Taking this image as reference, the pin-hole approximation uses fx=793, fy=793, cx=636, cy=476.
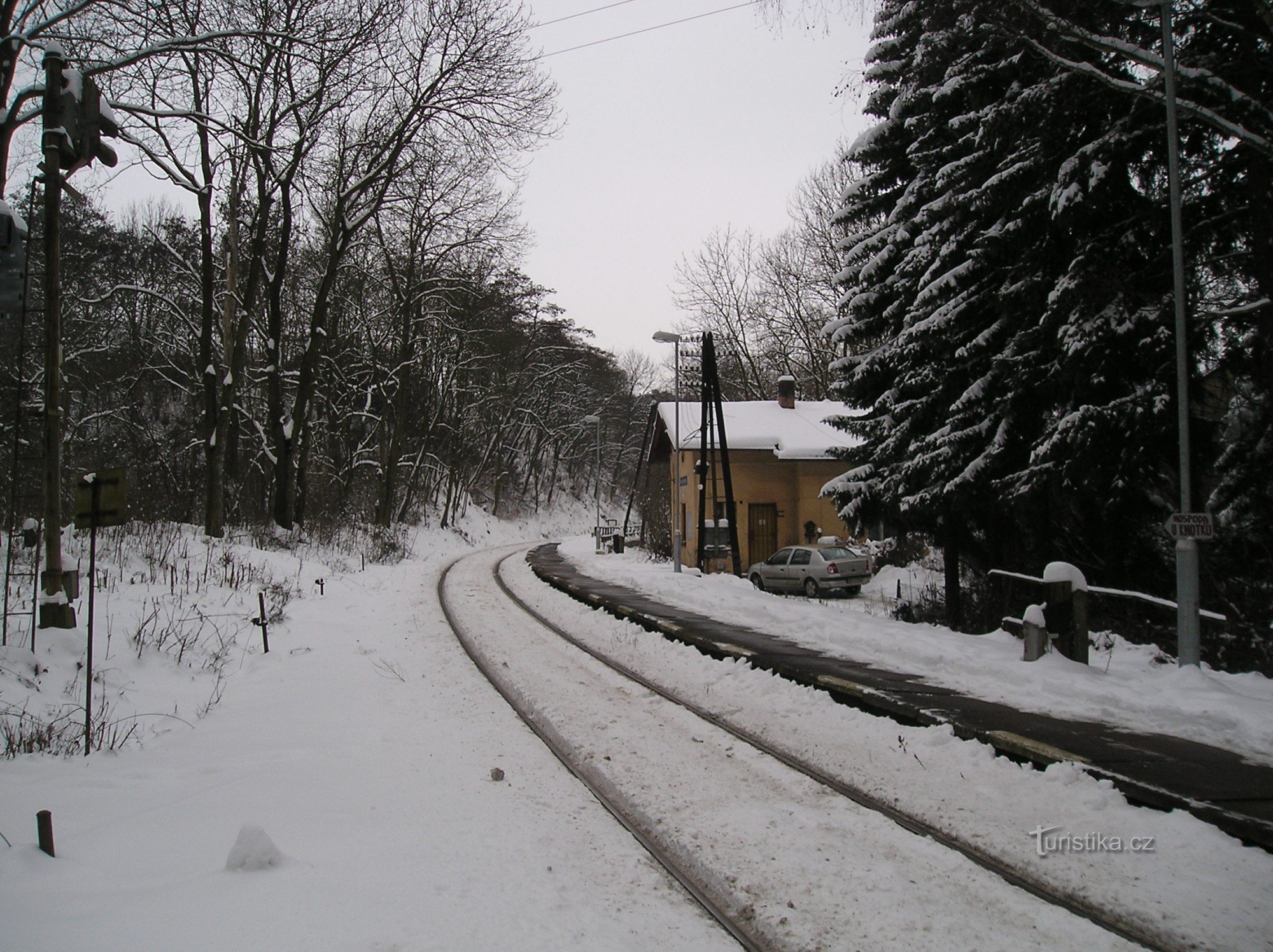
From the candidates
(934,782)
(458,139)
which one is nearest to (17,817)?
(934,782)

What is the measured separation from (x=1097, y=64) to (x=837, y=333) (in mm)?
6022

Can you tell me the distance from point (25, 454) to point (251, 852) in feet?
49.7

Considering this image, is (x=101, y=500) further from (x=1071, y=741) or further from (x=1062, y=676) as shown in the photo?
(x=1062, y=676)

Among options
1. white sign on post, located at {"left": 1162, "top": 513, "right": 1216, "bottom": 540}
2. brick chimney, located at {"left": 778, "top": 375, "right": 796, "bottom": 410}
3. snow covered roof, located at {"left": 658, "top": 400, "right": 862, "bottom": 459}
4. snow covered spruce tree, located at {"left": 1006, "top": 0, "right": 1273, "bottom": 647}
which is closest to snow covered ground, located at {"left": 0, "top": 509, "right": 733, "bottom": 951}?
white sign on post, located at {"left": 1162, "top": 513, "right": 1216, "bottom": 540}

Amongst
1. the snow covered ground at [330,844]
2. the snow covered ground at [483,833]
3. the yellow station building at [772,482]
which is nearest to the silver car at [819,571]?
the yellow station building at [772,482]

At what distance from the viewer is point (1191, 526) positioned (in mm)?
8602

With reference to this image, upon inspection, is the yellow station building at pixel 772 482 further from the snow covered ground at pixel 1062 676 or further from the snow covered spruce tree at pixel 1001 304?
the snow covered ground at pixel 1062 676

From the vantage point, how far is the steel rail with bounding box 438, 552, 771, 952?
11.8 feet

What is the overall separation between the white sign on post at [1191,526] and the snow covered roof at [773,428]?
18.7 metres

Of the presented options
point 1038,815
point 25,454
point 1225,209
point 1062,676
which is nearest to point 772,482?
point 1225,209

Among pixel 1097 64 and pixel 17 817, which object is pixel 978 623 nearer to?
pixel 1097 64

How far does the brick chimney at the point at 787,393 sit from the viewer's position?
33469 millimetres

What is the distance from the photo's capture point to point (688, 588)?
57.7ft

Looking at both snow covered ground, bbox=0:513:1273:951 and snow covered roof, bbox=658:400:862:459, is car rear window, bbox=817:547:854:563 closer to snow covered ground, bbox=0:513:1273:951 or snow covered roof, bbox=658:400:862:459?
snow covered roof, bbox=658:400:862:459
